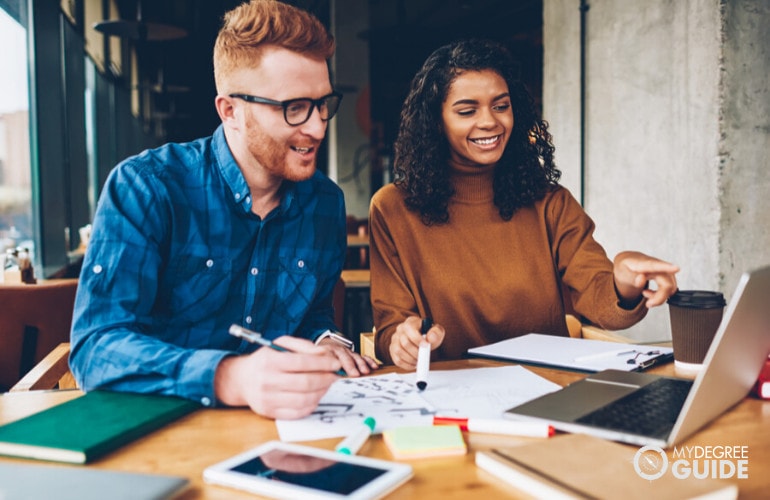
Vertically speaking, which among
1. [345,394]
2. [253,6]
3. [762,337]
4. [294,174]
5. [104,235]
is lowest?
[345,394]

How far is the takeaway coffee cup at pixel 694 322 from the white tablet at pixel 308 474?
2.60 ft

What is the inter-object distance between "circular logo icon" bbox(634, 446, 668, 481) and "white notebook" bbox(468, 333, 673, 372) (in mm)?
473

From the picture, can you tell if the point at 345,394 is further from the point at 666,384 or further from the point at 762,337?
the point at 762,337

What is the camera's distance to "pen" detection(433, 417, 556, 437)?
0.99 metres

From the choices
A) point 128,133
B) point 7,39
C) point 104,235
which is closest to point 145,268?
point 104,235

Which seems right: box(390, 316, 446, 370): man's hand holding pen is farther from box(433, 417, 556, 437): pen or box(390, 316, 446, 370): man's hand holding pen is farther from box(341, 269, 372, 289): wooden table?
box(341, 269, 372, 289): wooden table

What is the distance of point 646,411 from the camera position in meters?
1.03

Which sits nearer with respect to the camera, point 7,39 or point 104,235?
point 104,235

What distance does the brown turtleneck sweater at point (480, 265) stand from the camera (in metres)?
1.96

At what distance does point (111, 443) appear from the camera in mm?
933

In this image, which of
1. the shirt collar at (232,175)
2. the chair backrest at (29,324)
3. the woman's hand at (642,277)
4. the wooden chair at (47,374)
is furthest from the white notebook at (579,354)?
the chair backrest at (29,324)

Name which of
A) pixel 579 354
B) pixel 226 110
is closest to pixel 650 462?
pixel 579 354

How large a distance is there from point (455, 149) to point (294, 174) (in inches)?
27.4

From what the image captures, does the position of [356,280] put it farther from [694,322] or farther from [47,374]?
[694,322]
